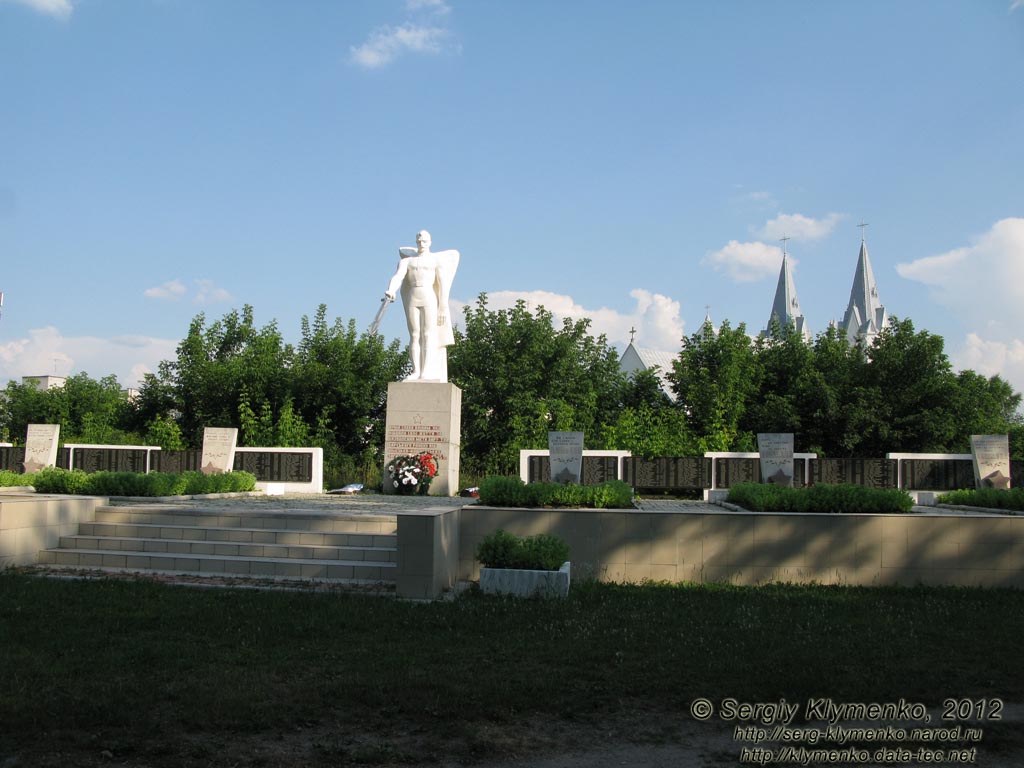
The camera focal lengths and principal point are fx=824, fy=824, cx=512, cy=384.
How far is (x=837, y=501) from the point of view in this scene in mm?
9805

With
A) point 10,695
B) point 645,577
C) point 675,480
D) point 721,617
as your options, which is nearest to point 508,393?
point 675,480

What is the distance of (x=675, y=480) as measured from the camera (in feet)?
67.8

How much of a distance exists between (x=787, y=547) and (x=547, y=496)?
9.48 ft

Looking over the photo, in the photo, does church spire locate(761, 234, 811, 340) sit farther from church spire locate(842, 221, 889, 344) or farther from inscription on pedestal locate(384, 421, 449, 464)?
inscription on pedestal locate(384, 421, 449, 464)

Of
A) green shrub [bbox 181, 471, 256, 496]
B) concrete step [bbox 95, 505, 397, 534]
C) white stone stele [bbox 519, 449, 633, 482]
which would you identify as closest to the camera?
concrete step [bbox 95, 505, 397, 534]

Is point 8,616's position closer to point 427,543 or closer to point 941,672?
point 427,543

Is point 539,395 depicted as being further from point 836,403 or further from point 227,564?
point 227,564

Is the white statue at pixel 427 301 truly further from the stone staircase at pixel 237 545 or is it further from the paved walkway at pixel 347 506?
the stone staircase at pixel 237 545

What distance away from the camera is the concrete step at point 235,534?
31.4ft

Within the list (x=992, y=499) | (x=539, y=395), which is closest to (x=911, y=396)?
(x=539, y=395)

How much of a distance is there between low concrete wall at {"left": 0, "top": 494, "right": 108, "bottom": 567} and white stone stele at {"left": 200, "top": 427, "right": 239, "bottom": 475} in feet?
31.5

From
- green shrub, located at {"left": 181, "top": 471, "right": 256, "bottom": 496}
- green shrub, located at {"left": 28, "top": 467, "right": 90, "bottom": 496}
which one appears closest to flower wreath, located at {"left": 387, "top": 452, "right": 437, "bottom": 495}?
green shrub, located at {"left": 181, "top": 471, "right": 256, "bottom": 496}

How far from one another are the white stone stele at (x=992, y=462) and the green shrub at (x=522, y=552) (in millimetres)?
14996

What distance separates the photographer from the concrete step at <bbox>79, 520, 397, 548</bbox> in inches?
377
